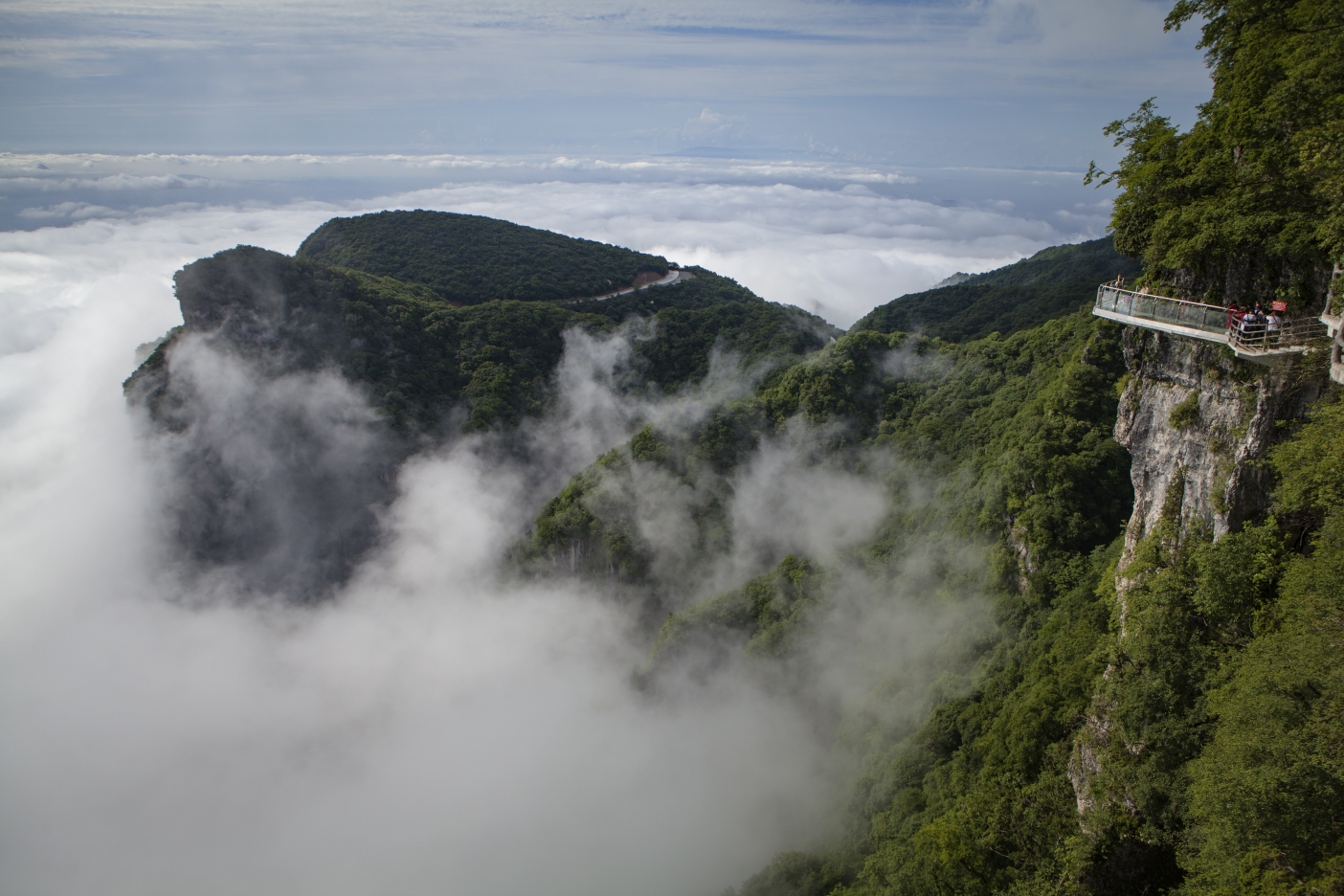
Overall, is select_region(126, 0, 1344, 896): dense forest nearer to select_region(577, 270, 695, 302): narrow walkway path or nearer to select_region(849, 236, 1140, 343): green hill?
select_region(849, 236, 1140, 343): green hill

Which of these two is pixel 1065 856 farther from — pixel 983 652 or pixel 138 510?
pixel 138 510

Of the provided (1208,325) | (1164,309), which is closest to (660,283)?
(1164,309)

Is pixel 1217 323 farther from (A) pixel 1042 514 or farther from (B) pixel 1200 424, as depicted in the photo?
(A) pixel 1042 514

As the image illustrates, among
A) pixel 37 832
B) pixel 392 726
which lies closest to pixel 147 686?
pixel 37 832

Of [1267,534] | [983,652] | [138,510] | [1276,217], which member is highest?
[1276,217]

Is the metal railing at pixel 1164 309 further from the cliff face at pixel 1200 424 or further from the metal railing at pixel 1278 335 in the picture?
the metal railing at pixel 1278 335

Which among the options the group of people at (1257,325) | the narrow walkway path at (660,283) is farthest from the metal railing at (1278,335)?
the narrow walkway path at (660,283)
